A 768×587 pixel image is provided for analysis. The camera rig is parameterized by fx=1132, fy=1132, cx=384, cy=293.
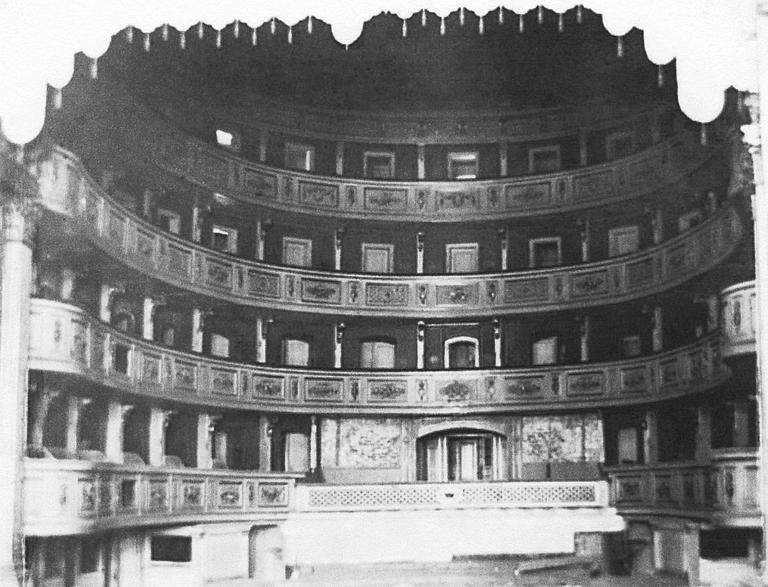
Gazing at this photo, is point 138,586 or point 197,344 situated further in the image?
point 197,344

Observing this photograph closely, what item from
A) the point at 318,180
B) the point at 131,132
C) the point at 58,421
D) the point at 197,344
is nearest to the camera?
the point at 58,421

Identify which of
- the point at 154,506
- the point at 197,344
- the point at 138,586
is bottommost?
the point at 138,586

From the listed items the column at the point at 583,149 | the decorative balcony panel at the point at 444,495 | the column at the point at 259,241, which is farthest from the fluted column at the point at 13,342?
the column at the point at 583,149

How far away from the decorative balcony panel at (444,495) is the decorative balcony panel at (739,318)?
9861 millimetres

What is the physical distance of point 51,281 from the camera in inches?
1001

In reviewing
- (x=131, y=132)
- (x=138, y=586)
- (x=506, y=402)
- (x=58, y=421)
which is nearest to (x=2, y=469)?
(x=58, y=421)

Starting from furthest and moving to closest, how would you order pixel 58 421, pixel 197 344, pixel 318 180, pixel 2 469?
pixel 318 180 → pixel 197 344 → pixel 58 421 → pixel 2 469

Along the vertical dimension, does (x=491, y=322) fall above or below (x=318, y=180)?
below

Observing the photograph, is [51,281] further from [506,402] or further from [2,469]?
[506,402]

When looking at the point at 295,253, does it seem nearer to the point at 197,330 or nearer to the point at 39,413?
the point at 197,330

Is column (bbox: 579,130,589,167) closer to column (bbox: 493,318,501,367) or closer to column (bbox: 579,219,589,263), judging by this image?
column (bbox: 579,219,589,263)

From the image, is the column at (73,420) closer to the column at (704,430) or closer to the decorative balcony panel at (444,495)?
the decorative balcony panel at (444,495)

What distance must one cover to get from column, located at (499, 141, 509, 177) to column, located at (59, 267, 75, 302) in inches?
599

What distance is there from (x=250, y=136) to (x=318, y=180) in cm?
262
